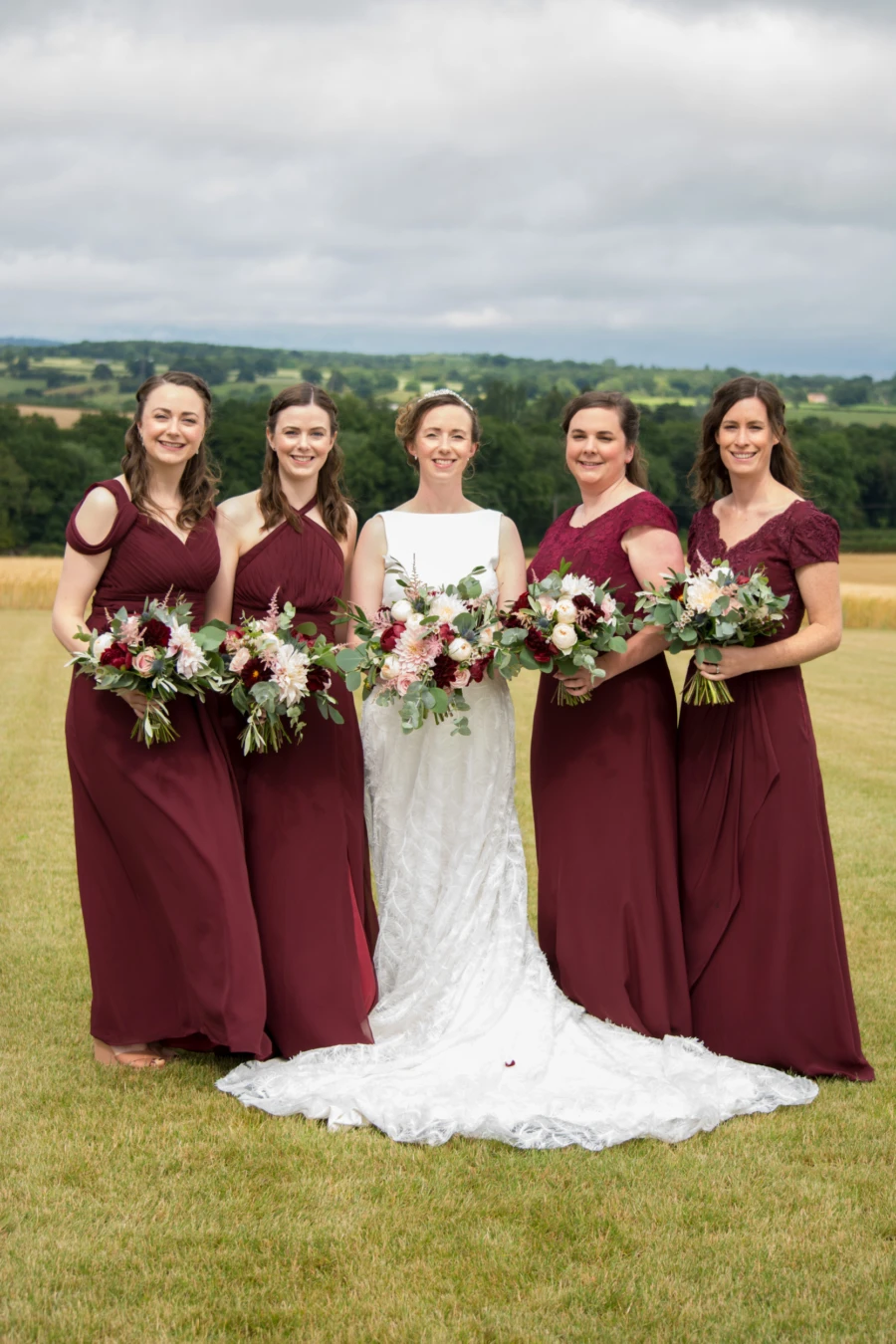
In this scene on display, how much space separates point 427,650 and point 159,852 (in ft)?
5.20

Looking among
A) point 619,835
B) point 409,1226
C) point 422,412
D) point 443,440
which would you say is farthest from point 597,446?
point 409,1226

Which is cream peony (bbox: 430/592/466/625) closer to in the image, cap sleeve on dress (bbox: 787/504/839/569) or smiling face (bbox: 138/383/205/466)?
smiling face (bbox: 138/383/205/466)

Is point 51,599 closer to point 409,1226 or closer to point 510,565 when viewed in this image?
point 510,565

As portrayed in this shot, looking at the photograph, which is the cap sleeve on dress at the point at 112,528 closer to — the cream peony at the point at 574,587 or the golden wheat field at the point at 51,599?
the cream peony at the point at 574,587

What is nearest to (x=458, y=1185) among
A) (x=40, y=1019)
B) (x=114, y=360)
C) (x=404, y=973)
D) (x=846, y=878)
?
(x=404, y=973)

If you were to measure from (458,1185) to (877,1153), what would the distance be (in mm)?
1769

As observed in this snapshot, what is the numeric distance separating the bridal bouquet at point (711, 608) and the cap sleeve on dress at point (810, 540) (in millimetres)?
216

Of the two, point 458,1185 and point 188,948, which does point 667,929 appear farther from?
point 188,948

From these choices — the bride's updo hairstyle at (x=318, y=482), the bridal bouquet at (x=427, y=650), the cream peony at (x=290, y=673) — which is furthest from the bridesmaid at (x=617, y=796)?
the cream peony at (x=290, y=673)

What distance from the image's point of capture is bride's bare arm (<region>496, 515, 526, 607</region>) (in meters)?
6.73

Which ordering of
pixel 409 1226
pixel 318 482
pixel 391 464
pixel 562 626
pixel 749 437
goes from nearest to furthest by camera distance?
1. pixel 409 1226
2. pixel 562 626
3. pixel 749 437
4. pixel 318 482
5. pixel 391 464

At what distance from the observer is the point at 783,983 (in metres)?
6.39

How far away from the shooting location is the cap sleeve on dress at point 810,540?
6297 mm

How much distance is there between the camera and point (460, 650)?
19.4ft
